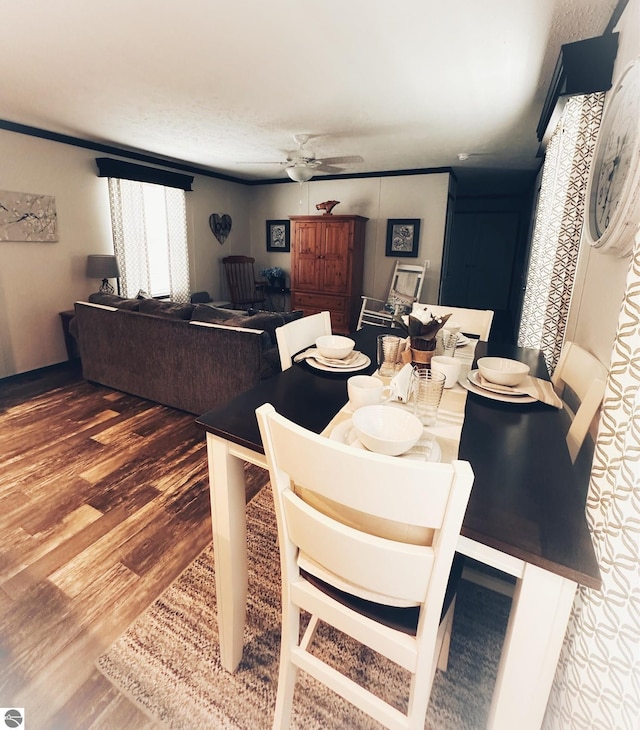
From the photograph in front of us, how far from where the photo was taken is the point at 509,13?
1.76 metres

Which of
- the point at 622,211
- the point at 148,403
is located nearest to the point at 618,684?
the point at 622,211

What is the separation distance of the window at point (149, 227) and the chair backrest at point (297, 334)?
3.59 meters

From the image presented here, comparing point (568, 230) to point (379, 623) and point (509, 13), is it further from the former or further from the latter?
point (379, 623)

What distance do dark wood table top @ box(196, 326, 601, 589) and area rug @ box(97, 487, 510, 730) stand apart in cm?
83

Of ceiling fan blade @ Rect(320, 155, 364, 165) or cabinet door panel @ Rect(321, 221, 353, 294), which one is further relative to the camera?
cabinet door panel @ Rect(321, 221, 353, 294)

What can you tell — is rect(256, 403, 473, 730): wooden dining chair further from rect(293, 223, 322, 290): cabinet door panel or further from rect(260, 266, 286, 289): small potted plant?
rect(260, 266, 286, 289): small potted plant

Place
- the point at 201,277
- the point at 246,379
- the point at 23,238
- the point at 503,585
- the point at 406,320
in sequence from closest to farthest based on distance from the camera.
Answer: the point at 503,585 → the point at 406,320 → the point at 246,379 → the point at 23,238 → the point at 201,277

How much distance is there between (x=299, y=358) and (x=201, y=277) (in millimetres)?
4767

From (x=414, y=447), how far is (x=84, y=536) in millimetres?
1700

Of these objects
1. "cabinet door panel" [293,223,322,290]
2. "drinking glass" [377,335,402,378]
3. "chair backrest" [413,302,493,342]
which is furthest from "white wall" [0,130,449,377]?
"drinking glass" [377,335,402,378]

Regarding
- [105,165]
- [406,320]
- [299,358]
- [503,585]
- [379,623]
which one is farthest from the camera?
[105,165]

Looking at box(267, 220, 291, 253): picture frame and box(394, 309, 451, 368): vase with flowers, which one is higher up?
box(267, 220, 291, 253): picture frame

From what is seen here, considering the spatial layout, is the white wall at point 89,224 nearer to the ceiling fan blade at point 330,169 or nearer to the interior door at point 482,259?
the ceiling fan blade at point 330,169

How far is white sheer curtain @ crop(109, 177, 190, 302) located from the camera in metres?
4.51
